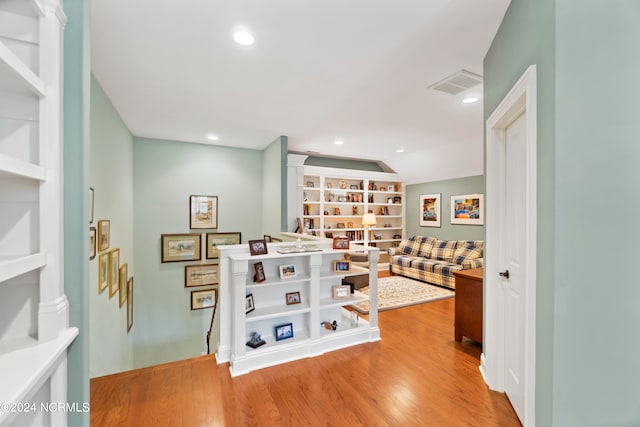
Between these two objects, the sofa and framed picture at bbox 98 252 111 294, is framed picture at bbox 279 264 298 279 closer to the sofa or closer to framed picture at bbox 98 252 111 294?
framed picture at bbox 98 252 111 294

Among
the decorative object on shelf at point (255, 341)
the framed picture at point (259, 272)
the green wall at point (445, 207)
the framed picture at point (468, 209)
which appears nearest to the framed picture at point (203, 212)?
the framed picture at point (259, 272)

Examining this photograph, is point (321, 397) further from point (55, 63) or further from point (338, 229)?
point (338, 229)

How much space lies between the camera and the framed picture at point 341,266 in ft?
9.28

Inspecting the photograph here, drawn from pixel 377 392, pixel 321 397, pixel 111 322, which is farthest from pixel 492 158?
pixel 111 322

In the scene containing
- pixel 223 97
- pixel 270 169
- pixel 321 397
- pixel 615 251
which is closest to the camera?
pixel 615 251

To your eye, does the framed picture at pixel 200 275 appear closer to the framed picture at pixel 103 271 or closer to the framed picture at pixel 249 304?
the framed picture at pixel 103 271

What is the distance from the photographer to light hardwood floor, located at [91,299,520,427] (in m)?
1.77

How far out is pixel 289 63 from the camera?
229 centimetres

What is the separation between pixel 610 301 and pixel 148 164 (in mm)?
5236

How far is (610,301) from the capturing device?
1104 millimetres

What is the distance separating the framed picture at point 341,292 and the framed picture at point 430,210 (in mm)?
4394

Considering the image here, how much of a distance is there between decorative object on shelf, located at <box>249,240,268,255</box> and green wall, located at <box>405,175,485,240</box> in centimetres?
480

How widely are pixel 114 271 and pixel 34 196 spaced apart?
2441 millimetres

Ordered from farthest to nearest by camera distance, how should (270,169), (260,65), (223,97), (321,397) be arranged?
(270,169) < (223,97) < (260,65) < (321,397)
